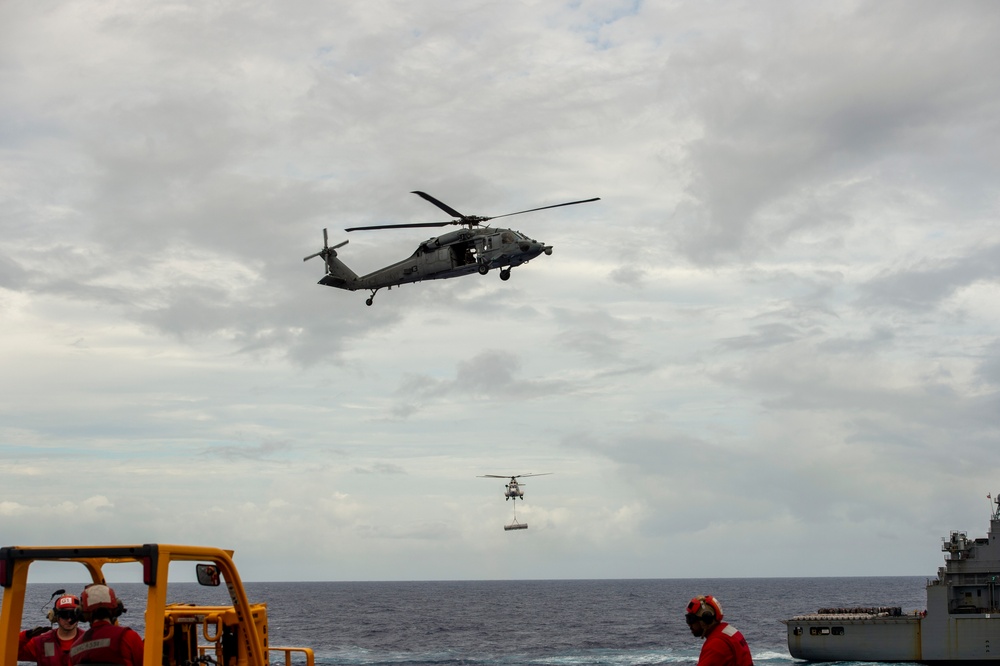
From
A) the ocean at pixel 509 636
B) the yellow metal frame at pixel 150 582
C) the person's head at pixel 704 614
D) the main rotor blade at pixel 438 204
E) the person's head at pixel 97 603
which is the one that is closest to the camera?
the yellow metal frame at pixel 150 582

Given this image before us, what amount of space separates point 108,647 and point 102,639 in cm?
8

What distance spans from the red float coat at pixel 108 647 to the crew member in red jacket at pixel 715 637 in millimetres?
4616

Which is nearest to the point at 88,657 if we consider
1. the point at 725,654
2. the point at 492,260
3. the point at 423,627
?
the point at 725,654

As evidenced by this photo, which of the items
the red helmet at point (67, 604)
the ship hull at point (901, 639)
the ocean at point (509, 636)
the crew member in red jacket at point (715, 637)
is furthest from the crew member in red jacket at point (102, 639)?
the ocean at point (509, 636)

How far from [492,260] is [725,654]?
31.6 m

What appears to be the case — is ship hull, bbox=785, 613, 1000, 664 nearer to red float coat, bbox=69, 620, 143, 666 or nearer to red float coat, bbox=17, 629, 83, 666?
red float coat, bbox=17, 629, 83, 666

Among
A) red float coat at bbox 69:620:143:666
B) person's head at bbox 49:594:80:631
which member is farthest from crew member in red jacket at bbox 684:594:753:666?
person's head at bbox 49:594:80:631

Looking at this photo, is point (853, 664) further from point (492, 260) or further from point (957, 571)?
point (492, 260)

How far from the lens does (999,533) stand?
215 ft

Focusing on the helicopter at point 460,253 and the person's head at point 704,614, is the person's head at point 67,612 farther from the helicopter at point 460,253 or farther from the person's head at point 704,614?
the helicopter at point 460,253

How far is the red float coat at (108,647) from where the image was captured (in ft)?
26.0

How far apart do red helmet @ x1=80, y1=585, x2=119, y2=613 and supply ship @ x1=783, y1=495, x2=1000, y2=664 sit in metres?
64.0

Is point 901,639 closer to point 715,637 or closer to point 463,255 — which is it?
point 463,255

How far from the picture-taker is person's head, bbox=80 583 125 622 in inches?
316
